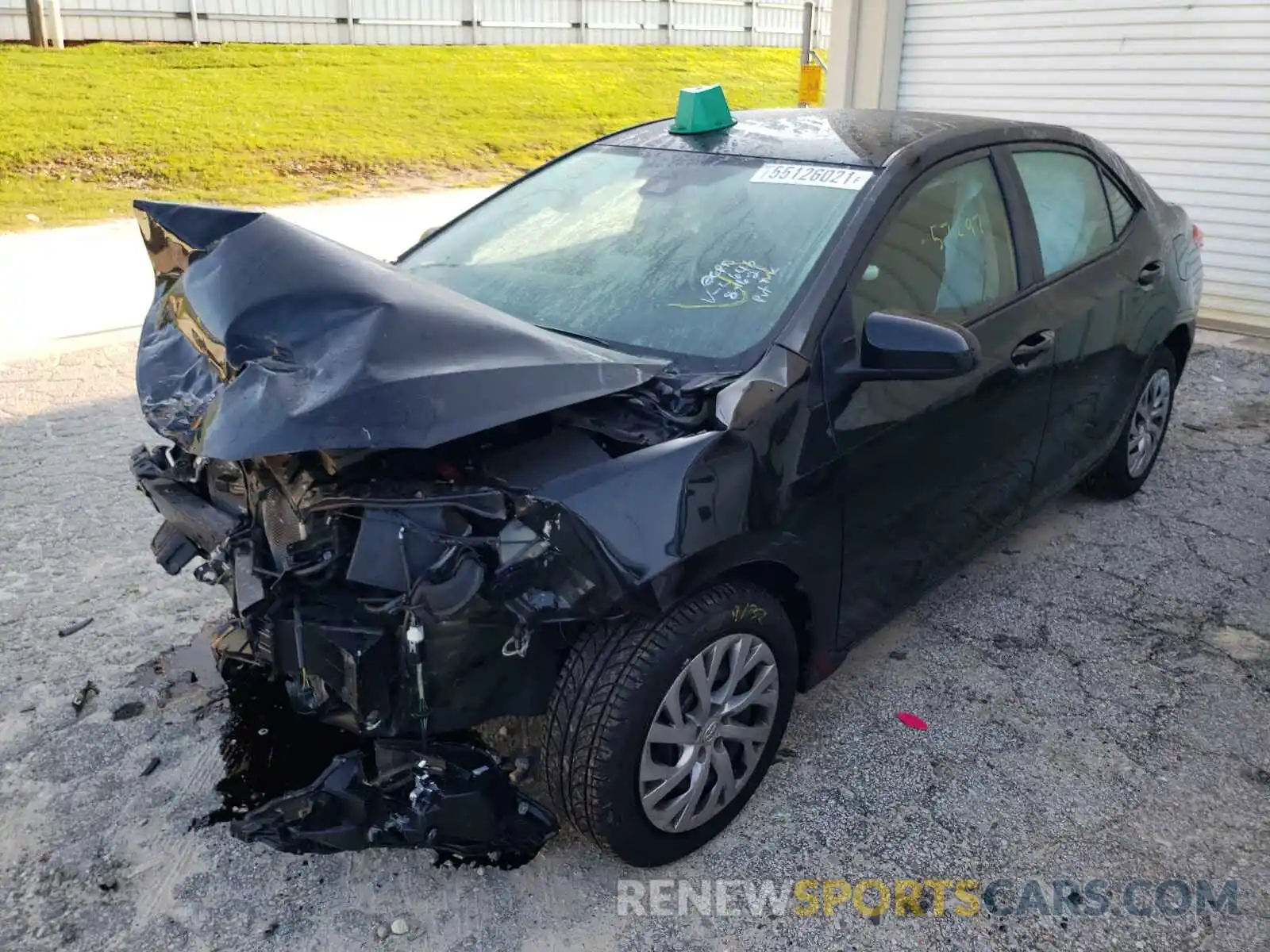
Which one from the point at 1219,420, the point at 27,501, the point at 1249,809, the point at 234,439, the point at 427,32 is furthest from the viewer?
the point at 427,32

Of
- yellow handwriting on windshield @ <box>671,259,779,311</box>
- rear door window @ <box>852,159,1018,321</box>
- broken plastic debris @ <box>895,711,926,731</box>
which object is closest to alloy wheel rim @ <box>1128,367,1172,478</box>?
rear door window @ <box>852,159,1018,321</box>

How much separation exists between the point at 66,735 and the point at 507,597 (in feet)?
5.71

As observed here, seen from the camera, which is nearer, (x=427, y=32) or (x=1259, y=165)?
(x=1259, y=165)

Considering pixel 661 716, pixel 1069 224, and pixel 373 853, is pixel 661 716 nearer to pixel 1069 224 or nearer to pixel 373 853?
pixel 373 853

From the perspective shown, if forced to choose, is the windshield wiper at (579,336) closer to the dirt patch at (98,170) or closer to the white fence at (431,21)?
the dirt patch at (98,170)

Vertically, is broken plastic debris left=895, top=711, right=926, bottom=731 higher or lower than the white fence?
lower

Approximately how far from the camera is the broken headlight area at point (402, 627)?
220 cm

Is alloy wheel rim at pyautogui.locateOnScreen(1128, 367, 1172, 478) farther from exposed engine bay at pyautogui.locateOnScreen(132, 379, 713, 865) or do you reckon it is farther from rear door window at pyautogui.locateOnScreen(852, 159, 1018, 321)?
exposed engine bay at pyautogui.locateOnScreen(132, 379, 713, 865)

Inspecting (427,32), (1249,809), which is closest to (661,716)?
(1249,809)

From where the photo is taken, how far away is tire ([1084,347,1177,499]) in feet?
14.7

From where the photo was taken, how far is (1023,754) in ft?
10.1

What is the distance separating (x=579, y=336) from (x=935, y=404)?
1.06m

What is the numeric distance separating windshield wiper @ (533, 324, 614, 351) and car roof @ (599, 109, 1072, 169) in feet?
3.07

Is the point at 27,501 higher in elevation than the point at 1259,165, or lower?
lower
